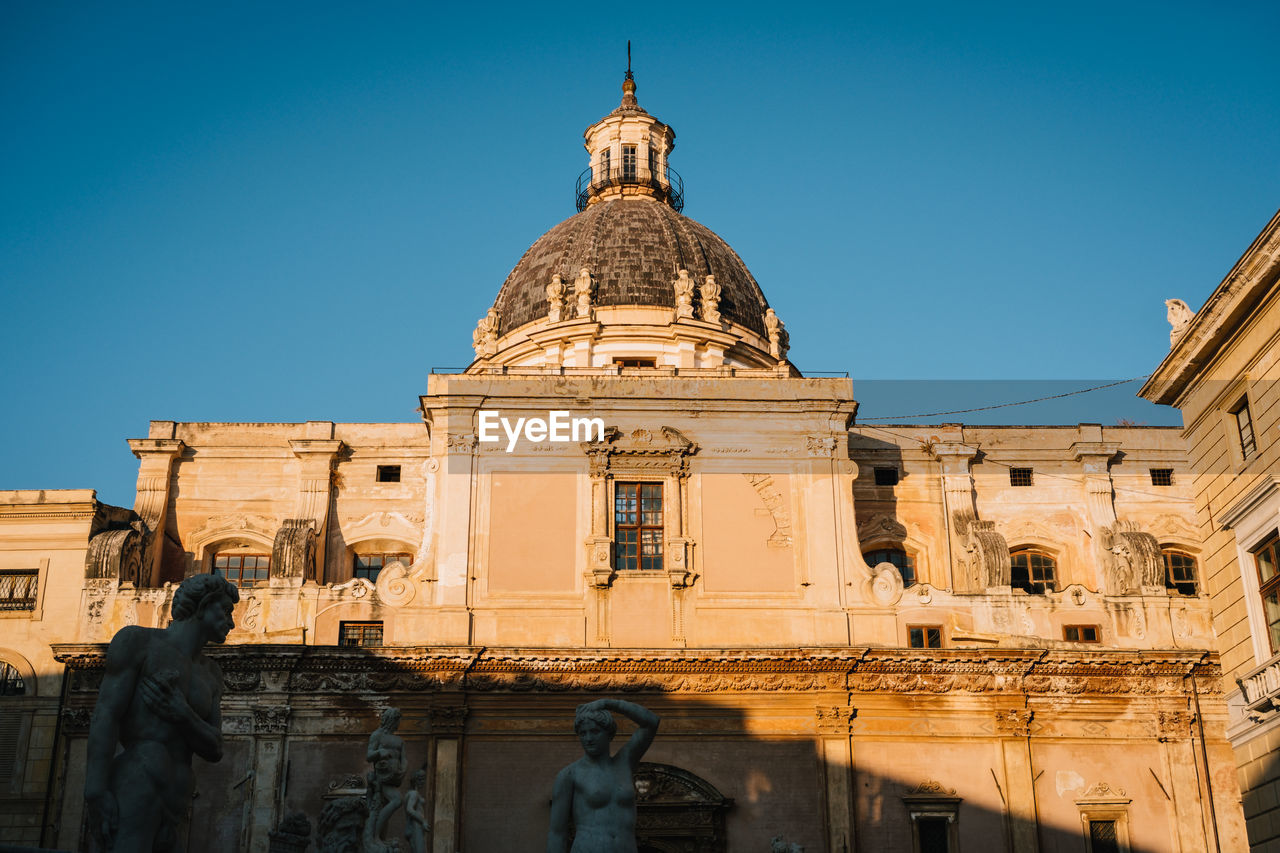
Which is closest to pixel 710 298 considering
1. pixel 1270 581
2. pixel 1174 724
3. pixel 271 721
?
pixel 1174 724

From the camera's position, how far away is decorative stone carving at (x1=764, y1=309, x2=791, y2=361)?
152ft

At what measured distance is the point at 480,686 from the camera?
34.4 metres

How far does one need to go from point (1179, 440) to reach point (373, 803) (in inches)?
1252

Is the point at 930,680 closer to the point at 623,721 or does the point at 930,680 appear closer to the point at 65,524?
the point at 623,721

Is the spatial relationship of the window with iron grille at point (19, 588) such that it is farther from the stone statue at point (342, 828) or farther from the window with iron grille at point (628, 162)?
the stone statue at point (342, 828)

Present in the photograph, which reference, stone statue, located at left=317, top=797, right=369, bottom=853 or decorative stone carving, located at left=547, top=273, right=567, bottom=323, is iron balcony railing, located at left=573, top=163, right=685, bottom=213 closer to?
decorative stone carving, located at left=547, top=273, right=567, bottom=323

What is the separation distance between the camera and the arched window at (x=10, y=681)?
120ft

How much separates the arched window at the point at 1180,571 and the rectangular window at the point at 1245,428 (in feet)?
51.3

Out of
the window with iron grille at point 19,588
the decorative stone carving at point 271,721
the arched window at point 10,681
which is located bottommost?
the decorative stone carving at point 271,721

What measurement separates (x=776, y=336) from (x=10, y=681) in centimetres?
2315

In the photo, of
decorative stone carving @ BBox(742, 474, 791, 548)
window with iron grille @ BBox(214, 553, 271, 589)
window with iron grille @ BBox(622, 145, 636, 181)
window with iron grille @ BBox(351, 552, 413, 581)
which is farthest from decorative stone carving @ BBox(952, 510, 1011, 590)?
window with iron grille @ BBox(622, 145, 636, 181)

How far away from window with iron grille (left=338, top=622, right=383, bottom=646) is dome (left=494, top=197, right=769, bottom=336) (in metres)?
13.8

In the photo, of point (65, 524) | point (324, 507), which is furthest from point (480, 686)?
point (65, 524)

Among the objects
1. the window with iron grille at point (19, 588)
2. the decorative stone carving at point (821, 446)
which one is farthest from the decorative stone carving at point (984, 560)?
the window with iron grille at point (19, 588)
